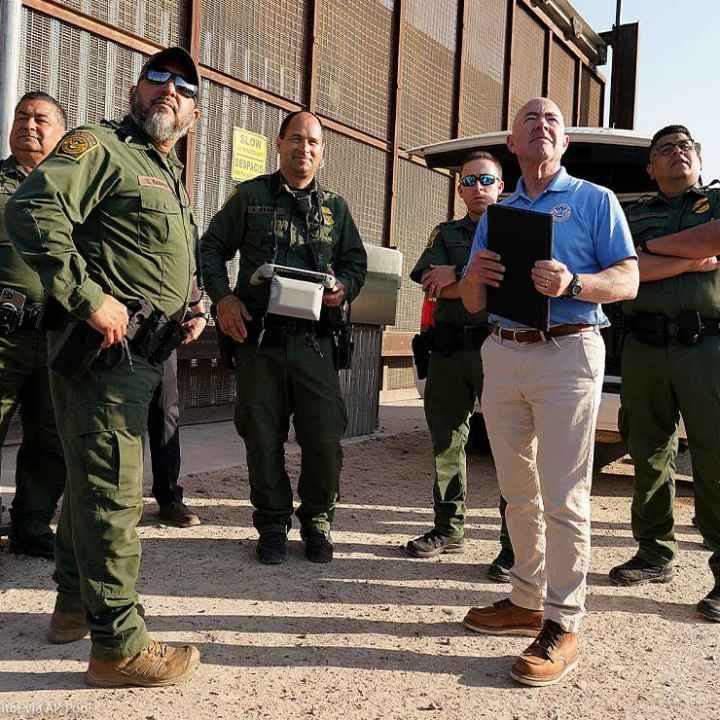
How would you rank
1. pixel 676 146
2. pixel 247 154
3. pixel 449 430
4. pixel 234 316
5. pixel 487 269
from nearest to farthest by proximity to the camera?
pixel 487 269 → pixel 676 146 → pixel 234 316 → pixel 449 430 → pixel 247 154

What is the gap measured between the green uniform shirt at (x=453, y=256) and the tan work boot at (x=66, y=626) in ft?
6.97

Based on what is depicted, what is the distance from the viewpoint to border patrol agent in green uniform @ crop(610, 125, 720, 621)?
3.64m

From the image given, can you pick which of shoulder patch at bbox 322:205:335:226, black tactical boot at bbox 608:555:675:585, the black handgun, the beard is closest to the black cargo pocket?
the black handgun

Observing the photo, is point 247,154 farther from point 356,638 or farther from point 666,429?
point 356,638

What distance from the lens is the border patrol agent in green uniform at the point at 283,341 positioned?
3980 mm

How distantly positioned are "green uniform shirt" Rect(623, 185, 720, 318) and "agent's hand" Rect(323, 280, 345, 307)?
1397mm

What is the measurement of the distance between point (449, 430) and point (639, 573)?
3.78 feet

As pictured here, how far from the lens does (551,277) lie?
8.90 ft

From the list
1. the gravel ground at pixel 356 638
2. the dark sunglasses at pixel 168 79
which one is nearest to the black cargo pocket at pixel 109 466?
the gravel ground at pixel 356 638

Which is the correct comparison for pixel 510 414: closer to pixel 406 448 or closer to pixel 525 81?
pixel 406 448

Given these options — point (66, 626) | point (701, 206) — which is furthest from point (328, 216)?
point (66, 626)

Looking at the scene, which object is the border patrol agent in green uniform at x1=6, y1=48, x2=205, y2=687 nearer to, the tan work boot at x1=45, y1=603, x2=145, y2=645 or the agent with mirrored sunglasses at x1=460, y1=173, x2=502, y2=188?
the tan work boot at x1=45, y1=603, x2=145, y2=645

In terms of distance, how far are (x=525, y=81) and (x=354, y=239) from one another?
9.99 metres

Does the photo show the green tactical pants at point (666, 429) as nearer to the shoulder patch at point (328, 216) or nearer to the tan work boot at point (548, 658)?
the tan work boot at point (548, 658)
